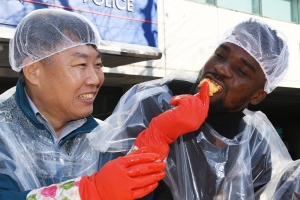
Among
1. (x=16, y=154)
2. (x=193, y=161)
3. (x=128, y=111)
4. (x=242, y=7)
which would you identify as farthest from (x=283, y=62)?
(x=242, y=7)

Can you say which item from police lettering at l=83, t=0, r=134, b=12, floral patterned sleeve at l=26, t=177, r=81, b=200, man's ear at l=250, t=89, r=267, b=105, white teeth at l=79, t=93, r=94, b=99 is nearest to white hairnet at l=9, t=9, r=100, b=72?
white teeth at l=79, t=93, r=94, b=99

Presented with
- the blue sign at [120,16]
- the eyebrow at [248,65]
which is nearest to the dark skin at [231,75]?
the eyebrow at [248,65]

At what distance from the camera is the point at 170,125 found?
6.47 ft

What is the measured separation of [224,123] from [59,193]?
1143 millimetres

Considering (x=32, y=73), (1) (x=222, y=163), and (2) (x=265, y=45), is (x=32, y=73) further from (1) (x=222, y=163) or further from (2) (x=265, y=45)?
(2) (x=265, y=45)

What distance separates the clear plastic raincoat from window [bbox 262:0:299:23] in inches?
302

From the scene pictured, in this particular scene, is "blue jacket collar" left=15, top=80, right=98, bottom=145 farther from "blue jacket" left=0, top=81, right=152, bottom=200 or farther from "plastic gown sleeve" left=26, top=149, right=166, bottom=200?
"plastic gown sleeve" left=26, top=149, right=166, bottom=200

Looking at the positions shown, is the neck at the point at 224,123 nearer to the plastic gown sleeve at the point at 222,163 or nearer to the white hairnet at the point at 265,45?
the plastic gown sleeve at the point at 222,163

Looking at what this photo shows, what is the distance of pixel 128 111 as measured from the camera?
2.29 meters

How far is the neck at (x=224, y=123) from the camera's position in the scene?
246 cm

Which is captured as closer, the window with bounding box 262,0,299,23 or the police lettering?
the police lettering

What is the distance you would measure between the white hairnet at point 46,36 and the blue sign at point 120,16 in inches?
147

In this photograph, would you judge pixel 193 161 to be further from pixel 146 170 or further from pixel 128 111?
pixel 146 170

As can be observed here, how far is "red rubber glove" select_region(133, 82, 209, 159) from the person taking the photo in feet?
6.33
